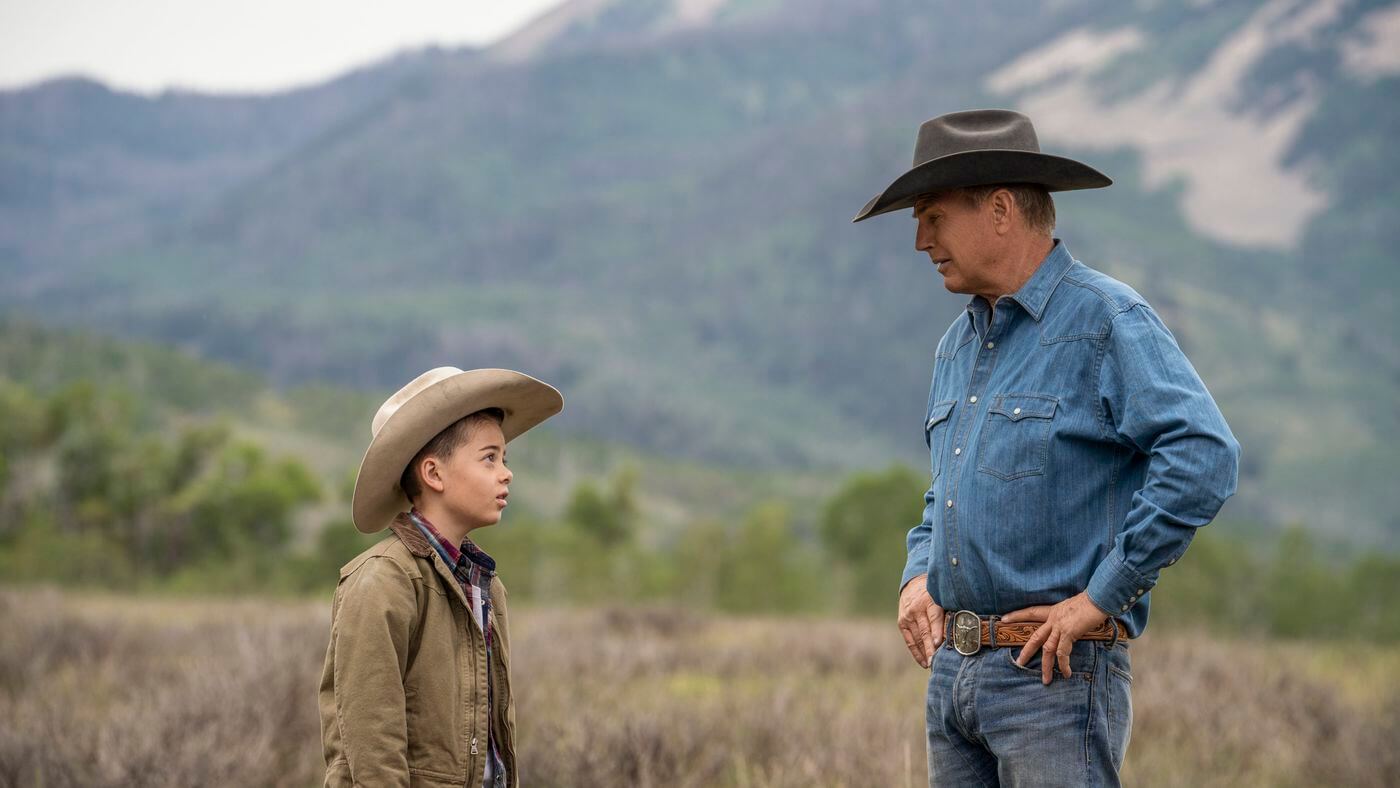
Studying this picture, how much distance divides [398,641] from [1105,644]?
1614 mm

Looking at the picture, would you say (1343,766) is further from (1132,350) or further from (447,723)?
(447,723)

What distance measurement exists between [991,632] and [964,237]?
3.16 ft

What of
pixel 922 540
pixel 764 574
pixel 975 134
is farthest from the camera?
pixel 764 574

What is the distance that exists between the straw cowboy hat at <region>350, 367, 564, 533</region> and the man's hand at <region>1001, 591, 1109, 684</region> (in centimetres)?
130

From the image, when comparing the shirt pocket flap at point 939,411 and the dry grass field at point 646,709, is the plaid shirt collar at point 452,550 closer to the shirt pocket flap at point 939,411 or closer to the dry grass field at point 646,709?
the shirt pocket flap at point 939,411

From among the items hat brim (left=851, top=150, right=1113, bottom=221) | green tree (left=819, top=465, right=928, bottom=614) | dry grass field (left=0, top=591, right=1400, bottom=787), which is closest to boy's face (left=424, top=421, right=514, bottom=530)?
hat brim (left=851, top=150, right=1113, bottom=221)

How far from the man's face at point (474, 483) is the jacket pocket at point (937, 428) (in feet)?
3.55

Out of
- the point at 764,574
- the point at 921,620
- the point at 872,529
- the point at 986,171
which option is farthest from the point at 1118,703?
the point at 764,574

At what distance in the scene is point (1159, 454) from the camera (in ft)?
9.99

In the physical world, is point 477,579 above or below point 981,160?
below

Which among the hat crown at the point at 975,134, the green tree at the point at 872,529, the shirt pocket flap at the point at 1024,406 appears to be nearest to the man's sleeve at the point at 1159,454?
the shirt pocket flap at the point at 1024,406

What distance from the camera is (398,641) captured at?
10.5ft

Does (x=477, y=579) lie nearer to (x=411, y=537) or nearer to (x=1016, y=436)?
(x=411, y=537)

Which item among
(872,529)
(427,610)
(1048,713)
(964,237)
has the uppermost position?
(964,237)
